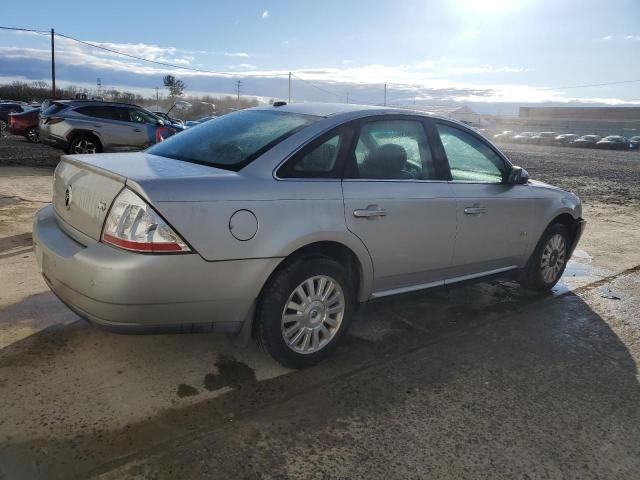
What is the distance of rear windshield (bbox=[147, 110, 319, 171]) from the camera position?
10.9ft

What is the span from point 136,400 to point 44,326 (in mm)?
1254

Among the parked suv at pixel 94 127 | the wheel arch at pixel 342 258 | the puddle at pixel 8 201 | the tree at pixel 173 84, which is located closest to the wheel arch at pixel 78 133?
the parked suv at pixel 94 127

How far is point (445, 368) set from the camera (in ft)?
11.8

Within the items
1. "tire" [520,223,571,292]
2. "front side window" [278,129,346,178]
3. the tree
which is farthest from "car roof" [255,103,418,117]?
the tree

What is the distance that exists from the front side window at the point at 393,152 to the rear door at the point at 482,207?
209mm

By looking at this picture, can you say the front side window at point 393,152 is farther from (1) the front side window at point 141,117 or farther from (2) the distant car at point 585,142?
(2) the distant car at point 585,142

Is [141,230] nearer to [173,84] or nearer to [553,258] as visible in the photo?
[553,258]

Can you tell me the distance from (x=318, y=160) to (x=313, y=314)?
960mm

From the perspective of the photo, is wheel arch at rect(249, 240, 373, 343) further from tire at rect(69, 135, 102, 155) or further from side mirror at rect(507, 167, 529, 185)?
tire at rect(69, 135, 102, 155)

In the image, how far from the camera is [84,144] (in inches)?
489

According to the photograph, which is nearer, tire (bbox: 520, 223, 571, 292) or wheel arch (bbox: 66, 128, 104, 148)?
tire (bbox: 520, 223, 571, 292)

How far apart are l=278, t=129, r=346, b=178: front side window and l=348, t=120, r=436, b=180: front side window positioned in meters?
0.14

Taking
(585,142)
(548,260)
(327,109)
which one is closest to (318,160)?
(327,109)

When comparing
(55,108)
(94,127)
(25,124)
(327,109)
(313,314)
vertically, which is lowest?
(313,314)
